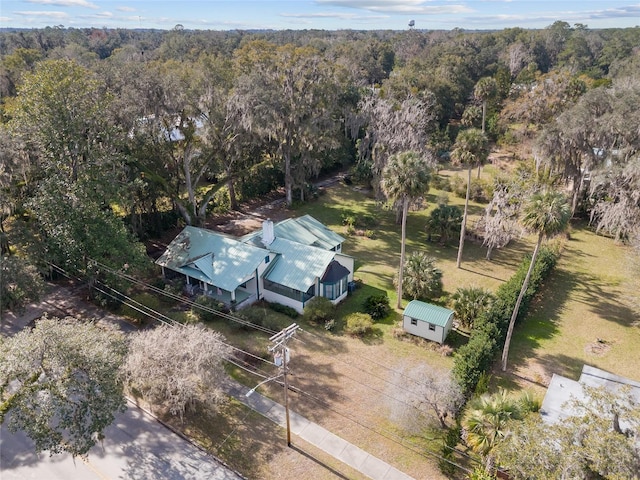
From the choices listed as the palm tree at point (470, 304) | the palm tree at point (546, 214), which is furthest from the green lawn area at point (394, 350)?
the palm tree at point (546, 214)

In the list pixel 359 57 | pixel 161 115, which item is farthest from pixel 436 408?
pixel 359 57

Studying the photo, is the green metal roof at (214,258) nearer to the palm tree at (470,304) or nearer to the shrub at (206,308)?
the shrub at (206,308)

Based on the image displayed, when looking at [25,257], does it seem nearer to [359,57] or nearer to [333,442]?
[333,442]

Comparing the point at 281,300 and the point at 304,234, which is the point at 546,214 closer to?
the point at 281,300

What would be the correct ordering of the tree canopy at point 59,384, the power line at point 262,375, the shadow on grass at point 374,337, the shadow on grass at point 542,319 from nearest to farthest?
the tree canopy at point 59,384 < the power line at point 262,375 < the shadow on grass at point 542,319 < the shadow on grass at point 374,337

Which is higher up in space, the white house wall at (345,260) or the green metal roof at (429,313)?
the white house wall at (345,260)

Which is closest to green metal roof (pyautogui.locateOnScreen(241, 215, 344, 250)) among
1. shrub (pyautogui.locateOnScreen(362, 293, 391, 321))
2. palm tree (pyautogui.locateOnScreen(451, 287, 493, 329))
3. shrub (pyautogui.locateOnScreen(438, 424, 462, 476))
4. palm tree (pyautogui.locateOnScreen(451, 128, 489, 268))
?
shrub (pyautogui.locateOnScreen(362, 293, 391, 321))
